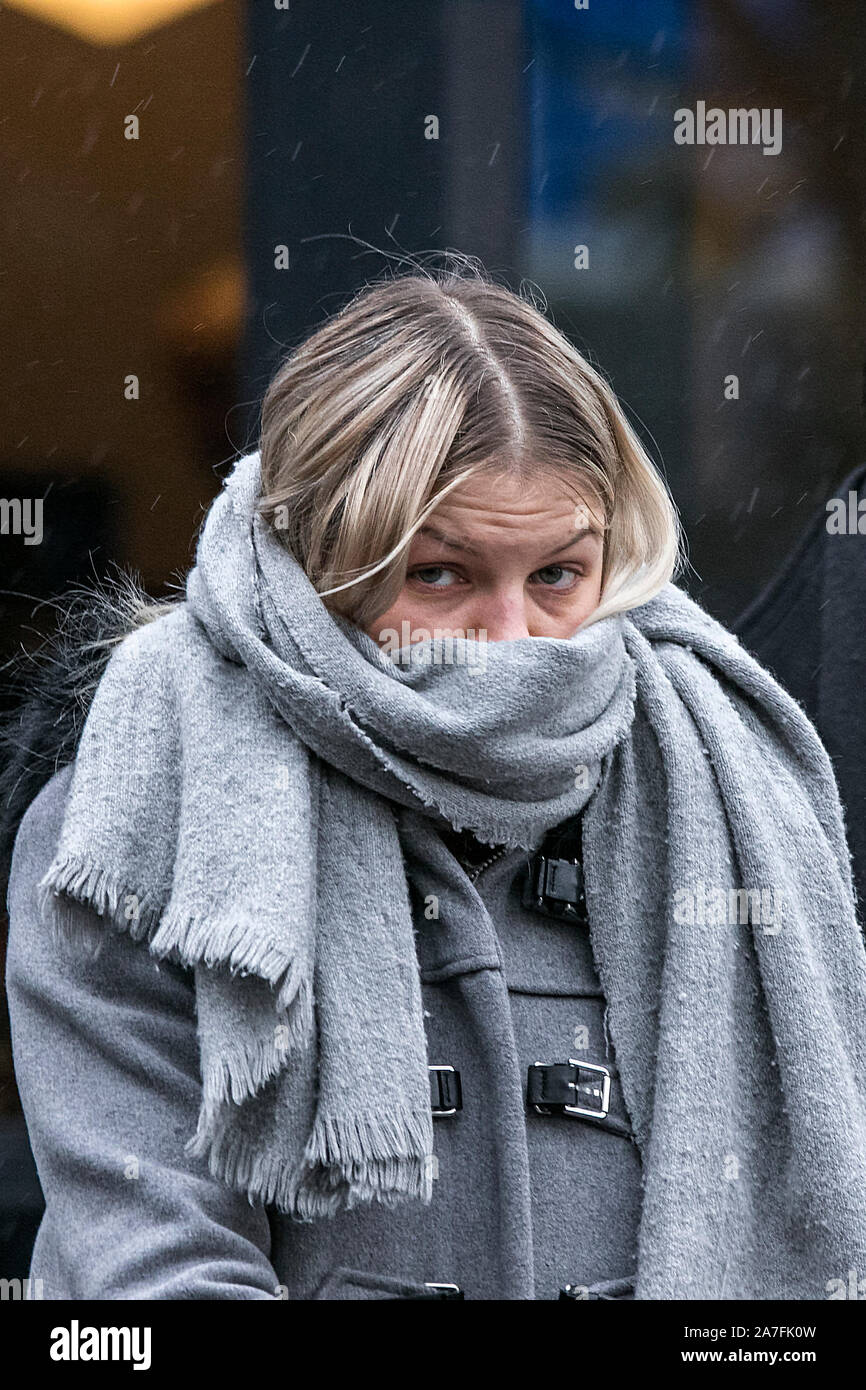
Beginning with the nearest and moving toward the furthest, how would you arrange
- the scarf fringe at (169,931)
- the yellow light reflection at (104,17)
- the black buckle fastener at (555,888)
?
the scarf fringe at (169,931)
the black buckle fastener at (555,888)
the yellow light reflection at (104,17)

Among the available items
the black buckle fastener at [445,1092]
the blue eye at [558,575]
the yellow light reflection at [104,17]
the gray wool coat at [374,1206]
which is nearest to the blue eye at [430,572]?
the blue eye at [558,575]

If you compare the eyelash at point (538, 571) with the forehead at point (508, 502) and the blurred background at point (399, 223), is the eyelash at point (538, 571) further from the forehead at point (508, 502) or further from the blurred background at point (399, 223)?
the blurred background at point (399, 223)

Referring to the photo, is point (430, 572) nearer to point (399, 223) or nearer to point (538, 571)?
point (538, 571)

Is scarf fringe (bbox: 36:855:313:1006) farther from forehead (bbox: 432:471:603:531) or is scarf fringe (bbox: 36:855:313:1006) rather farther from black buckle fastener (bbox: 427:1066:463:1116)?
forehead (bbox: 432:471:603:531)

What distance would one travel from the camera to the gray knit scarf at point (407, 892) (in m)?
1.40

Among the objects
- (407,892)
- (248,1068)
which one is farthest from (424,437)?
(248,1068)

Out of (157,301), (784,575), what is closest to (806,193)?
(784,575)

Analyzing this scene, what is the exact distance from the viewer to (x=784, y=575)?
239 cm

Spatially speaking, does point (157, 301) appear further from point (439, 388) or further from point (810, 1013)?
point (810, 1013)

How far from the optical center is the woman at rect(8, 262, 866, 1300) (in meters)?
1.41

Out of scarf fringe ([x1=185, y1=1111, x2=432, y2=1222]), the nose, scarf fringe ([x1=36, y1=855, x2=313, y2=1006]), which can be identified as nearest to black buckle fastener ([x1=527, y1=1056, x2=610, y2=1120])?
scarf fringe ([x1=185, y1=1111, x2=432, y2=1222])

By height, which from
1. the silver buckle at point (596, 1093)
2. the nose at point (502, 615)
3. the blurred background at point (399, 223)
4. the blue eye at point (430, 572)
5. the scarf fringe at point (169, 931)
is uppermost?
the blurred background at point (399, 223)

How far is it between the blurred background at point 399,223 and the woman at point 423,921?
3.61 feet
